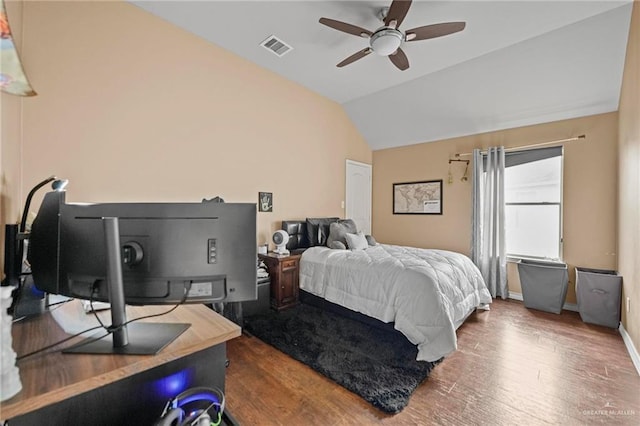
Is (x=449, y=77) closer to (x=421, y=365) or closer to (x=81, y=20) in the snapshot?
(x=421, y=365)

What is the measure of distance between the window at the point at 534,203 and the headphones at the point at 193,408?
4.65 meters

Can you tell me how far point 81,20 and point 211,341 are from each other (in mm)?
3160

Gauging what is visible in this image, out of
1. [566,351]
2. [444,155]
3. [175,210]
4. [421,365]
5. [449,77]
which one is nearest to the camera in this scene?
[175,210]

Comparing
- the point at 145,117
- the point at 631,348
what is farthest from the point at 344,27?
the point at 631,348

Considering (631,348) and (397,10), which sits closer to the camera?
(397,10)

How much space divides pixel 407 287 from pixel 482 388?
3.00 feet

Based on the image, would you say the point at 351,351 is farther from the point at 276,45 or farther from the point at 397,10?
the point at 276,45

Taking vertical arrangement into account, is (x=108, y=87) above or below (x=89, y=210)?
above

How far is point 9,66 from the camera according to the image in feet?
3.99

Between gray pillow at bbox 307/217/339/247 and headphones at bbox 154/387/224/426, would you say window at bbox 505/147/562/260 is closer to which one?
gray pillow at bbox 307/217/339/247

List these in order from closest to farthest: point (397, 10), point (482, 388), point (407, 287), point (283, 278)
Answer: point (482, 388) < point (397, 10) < point (407, 287) < point (283, 278)

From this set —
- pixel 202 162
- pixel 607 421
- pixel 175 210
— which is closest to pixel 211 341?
pixel 175 210

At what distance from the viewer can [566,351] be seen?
258cm

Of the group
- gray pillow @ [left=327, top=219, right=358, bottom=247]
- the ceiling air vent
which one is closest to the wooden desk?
gray pillow @ [left=327, top=219, right=358, bottom=247]
